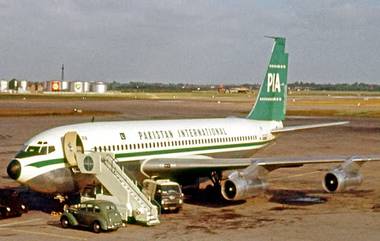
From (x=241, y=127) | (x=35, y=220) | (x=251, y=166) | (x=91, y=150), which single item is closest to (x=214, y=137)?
(x=241, y=127)

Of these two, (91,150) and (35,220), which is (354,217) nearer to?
(91,150)

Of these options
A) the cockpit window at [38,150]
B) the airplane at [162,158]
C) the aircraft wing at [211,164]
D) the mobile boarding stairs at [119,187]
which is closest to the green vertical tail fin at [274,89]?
the airplane at [162,158]

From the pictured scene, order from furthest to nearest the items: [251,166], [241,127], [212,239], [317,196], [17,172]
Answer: [241,127] → [317,196] → [251,166] → [17,172] → [212,239]

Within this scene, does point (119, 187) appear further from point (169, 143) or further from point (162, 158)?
point (169, 143)

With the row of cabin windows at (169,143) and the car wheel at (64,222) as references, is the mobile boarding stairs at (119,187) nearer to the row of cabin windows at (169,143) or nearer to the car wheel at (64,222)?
the row of cabin windows at (169,143)

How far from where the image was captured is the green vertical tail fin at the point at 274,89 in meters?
43.7

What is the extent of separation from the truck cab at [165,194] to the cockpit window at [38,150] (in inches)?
199

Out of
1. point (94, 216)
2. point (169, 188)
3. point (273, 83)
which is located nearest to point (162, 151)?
point (169, 188)

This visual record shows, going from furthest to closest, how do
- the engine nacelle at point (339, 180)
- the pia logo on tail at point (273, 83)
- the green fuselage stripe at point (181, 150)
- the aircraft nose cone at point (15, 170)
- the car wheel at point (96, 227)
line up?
the pia logo on tail at point (273, 83), the green fuselage stripe at point (181, 150), the engine nacelle at point (339, 180), the aircraft nose cone at point (15, 170), the car wheel at point (96, 227)

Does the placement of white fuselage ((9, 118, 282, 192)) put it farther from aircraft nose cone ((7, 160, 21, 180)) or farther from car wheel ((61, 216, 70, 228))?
car wheel ((61, 216, 70, 228))

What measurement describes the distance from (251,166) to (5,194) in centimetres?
1188

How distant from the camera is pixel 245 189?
30.7 meters

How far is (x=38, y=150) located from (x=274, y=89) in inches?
773

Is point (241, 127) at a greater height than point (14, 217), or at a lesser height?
greater
